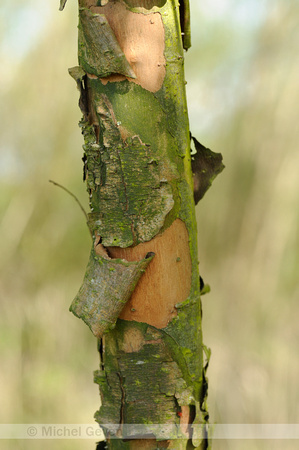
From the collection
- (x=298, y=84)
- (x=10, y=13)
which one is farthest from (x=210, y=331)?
(x=10, y=13)

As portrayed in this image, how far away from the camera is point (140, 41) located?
0.64 m

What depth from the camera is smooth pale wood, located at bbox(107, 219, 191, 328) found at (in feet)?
2.16

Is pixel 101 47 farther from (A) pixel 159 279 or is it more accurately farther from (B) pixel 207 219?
(B) pixel 207 219

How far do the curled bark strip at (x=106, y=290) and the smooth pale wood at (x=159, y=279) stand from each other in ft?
0.05

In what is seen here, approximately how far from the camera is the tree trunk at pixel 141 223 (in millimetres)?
641

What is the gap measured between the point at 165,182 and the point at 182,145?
0.07 metres

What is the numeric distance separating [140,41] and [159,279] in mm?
344

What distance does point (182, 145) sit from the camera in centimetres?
A: 67

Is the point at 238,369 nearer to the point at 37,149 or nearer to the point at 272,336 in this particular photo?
the point at 272,336

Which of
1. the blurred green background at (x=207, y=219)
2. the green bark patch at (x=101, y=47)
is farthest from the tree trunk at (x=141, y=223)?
the blurred green background at (x=207, y=219)

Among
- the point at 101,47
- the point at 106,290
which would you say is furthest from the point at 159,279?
the point at 101,47
